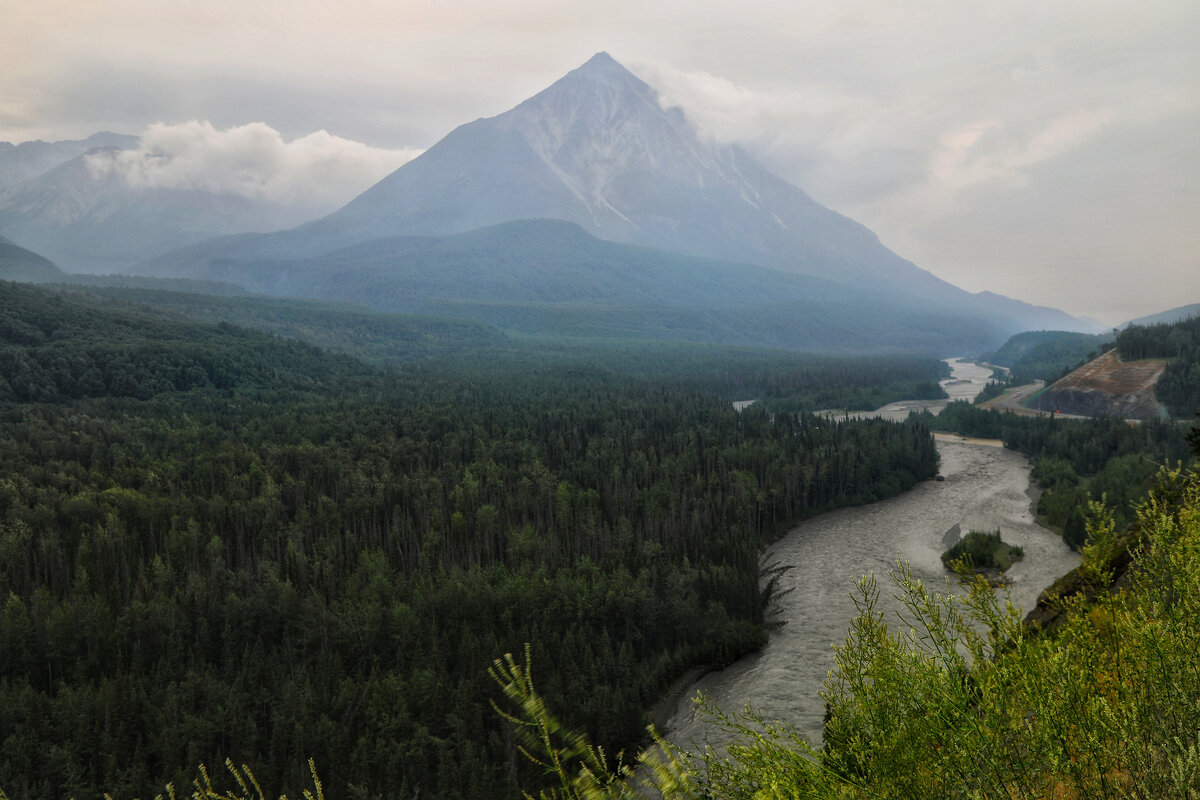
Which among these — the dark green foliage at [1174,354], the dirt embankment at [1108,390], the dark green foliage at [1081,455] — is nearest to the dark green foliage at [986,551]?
the dark green foliage at [1081,455]

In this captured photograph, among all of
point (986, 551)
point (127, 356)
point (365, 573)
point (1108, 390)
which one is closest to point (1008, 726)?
point (365, 573)

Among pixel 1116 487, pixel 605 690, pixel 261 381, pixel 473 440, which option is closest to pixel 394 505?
pixel 473 440

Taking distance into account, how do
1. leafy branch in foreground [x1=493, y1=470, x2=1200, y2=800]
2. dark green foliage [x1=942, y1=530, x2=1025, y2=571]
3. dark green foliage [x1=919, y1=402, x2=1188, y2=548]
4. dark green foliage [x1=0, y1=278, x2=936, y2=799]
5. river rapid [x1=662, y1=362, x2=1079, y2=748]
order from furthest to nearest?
dark green foliage [x1=919, y1=402, x2=1188, y2=548] < dark green foliage [x1=942, y1=530, x2=1025, y2=571] < river rapid [x1=662, y1=362, x2=1079, y2=748] < dark green foliage [x1=0, y1=278, x2=936, y2=799] < leafy branch in foreground [x1=493, y1=470, x2=1200, y2=800]

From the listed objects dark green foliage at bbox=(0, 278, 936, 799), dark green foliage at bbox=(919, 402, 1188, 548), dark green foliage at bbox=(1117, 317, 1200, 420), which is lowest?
dark green foliage at bbox=(0, 278, 936, 799)

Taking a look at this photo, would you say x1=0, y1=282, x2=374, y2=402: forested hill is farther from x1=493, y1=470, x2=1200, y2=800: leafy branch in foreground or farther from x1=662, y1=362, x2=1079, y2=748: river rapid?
x1=493, y1=470, x2=1200, y2=800: leafy branch in foreground

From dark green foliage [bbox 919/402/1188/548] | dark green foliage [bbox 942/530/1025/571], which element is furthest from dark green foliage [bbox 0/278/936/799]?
dark green foliage [bbox 942/530/1025/571]

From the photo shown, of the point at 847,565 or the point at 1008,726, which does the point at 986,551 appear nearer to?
the point at 847,565

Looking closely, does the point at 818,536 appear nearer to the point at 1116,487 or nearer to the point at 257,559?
the point at 1116,487
